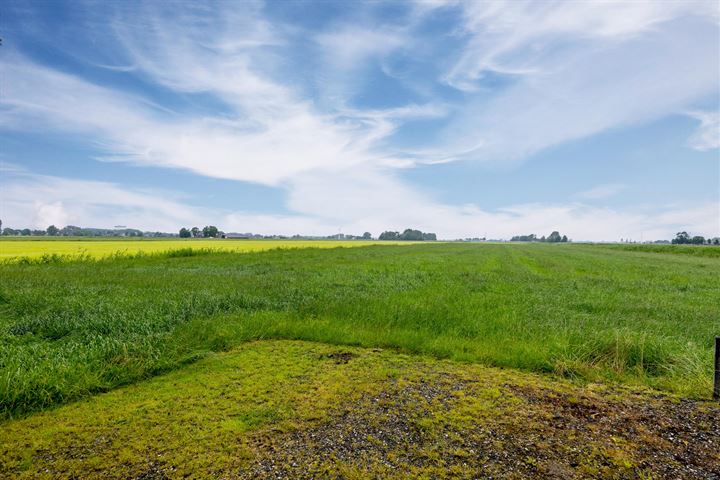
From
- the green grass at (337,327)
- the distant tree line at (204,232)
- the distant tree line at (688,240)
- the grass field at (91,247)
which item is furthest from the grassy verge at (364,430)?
the distant tree line at (688,240)

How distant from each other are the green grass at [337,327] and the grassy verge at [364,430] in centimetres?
72

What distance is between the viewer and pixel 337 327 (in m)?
8.45

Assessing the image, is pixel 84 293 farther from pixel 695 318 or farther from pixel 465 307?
pixel 695 318

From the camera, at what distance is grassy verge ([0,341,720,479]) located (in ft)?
11.7

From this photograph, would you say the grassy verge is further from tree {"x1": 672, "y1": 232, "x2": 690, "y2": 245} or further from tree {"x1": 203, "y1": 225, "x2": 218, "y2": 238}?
tree {"x1": 672, "y1": 232, "x2": 690, "y2": 245}

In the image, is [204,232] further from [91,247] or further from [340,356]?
[340,356]

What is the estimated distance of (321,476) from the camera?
3.42 meters

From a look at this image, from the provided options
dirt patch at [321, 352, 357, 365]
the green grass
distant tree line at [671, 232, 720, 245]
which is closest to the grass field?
the green grass

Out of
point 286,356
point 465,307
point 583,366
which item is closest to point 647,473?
point 583,366

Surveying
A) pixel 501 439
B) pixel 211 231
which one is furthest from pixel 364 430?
pixel 211 231

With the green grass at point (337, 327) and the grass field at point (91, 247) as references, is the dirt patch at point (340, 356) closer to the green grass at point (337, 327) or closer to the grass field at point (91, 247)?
the green grass at point (337, 327)

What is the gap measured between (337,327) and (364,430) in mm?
4290

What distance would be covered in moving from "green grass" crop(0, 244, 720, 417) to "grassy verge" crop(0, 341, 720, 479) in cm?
72

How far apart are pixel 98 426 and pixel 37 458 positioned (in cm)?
62
